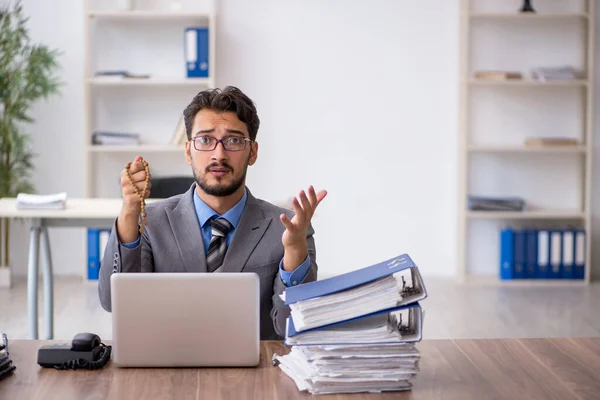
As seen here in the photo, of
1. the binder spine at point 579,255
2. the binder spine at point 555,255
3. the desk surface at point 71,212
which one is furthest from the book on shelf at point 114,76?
the binder spine at point 579,255

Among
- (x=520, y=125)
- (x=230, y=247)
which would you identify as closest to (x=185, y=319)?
(x=230, y=247)

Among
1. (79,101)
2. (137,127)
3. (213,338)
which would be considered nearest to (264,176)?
(137,127)

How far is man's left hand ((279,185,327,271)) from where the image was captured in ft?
6.91

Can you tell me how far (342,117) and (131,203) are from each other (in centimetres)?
459

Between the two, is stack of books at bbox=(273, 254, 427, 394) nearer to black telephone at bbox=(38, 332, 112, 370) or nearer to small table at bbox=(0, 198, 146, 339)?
black telephone at bbox=(38, 332, 112, 370)

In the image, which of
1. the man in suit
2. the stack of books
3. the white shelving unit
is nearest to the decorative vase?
the white shelving unit

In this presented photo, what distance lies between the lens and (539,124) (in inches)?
266

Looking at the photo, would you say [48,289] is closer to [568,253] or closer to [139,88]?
[139,88]

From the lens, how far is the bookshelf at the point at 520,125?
258 inches

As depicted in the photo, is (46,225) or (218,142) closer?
(218,142)

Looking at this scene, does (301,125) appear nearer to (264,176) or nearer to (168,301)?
(264,176)

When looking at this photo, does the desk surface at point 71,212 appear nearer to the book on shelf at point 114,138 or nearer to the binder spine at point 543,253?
the book on shelf at point 114,138

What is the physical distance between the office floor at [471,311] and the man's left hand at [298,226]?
2.75 m

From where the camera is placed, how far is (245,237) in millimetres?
2551
